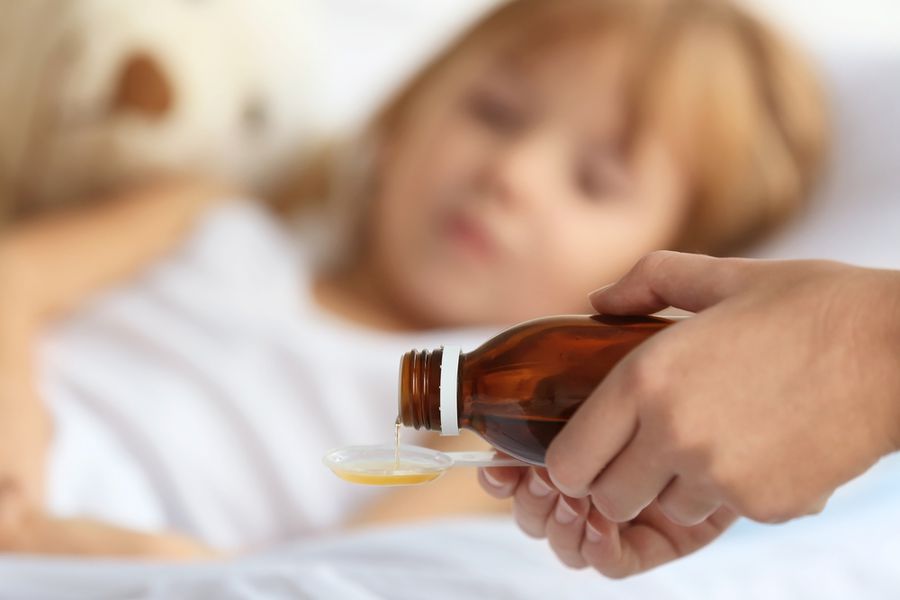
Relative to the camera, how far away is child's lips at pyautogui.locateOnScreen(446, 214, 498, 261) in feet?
3.66

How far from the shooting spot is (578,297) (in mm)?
1162

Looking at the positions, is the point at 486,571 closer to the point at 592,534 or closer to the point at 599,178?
the point at 592,534

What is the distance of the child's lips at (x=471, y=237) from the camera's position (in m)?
1.12

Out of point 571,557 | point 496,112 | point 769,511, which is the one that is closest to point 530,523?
point 571,557

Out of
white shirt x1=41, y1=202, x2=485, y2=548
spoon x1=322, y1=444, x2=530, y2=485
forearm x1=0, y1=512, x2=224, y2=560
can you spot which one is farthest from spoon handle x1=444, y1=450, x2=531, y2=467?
white shirt x1=41, y1=202, x2=485, y2=548

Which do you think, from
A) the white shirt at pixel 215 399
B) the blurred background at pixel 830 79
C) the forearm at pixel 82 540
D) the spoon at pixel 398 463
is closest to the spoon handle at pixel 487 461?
the spoon at pixel 398 463

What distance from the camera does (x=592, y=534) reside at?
0.52 meters

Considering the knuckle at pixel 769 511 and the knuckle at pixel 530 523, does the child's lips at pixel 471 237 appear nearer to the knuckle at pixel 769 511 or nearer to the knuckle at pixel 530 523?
the knuckle at pixel 530 523

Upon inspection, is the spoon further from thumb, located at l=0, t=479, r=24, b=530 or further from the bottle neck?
thumb, located at l=0, t=479, r=24, b=530

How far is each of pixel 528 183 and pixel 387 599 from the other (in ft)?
1.99

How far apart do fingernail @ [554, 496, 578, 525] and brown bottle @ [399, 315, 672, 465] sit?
0.18 ft

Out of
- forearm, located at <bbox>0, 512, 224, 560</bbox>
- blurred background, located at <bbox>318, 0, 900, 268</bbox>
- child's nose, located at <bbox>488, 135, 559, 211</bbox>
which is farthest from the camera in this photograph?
blurred background, located at <bbox>318, 0, 900, 268</bbox>

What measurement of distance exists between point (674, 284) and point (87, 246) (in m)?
0.87

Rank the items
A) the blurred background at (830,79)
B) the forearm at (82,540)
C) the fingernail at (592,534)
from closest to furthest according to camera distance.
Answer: the fingernail at (592,534), the forearm at (82,540), the blurred background at (830,79)
